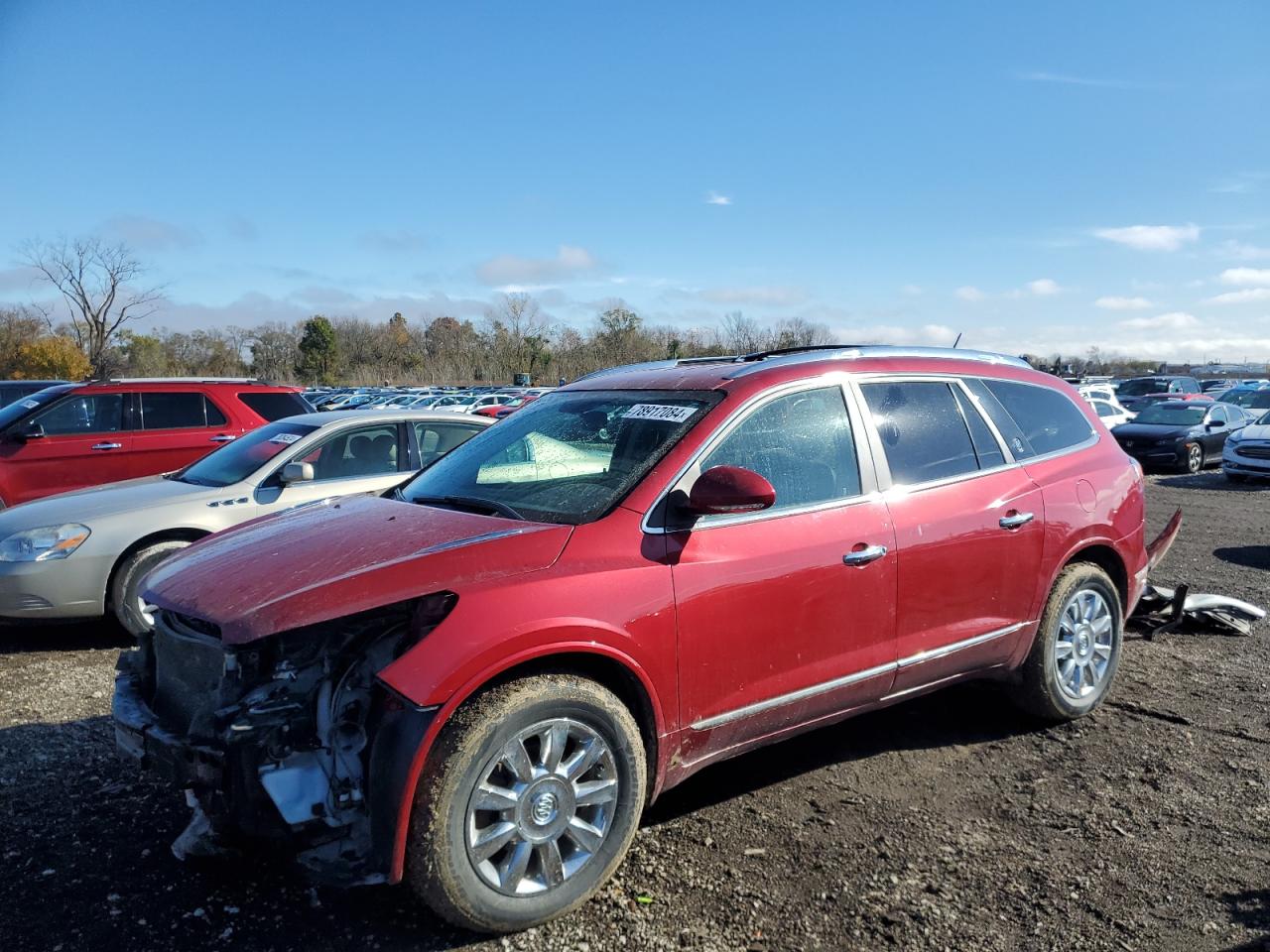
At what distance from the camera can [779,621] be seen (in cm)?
346

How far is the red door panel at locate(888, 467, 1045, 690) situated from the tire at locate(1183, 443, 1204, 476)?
701 inches

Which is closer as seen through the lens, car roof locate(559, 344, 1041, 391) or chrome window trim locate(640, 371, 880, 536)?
chrome window trim locate(640, 371, 880, 536)

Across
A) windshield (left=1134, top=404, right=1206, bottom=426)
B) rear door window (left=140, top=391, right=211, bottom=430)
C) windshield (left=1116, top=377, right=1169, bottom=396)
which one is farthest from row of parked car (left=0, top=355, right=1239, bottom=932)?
windshield (left=1116, top=377, right=1169, bottom=396)

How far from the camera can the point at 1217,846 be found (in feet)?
11.4

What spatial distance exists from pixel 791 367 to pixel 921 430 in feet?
2.48

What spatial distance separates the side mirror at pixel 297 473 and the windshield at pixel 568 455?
213 centimetres

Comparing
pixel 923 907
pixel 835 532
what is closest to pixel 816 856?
pixel 923 907

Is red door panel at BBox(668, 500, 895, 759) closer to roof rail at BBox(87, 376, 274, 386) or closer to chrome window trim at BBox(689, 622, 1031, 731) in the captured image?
chrome window trim at BBox(689, 622, 1031, 731)

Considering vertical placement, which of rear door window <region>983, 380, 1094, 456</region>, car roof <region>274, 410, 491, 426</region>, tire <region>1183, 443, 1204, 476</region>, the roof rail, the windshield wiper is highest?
the roof rail

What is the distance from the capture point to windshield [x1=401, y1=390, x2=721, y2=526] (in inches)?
136

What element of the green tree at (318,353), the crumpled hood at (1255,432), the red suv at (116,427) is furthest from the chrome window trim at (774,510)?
the green tree at (318,353)

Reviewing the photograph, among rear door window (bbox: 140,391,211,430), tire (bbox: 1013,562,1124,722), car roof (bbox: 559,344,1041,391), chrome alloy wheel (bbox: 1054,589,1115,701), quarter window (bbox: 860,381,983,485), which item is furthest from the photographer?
rear door window (bbox: 140,391,211,430)

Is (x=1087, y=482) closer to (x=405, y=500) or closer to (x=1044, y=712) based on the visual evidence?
Answer: (x=1044, y=712)

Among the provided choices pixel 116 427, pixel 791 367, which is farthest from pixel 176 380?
pixel 791 367
